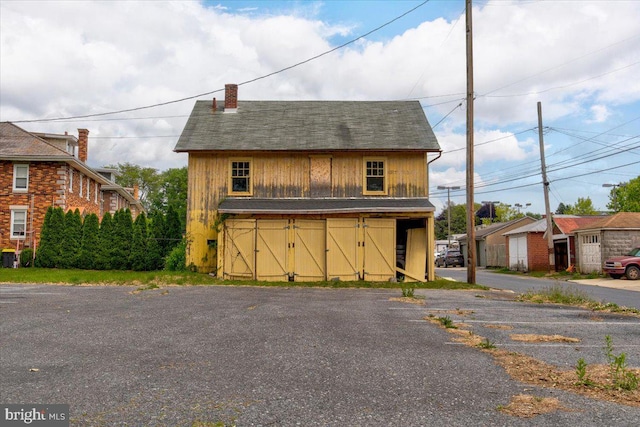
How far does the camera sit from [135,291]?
15.7m

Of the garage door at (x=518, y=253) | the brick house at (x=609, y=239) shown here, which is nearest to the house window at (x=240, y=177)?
the brick house at (x=609, y=239)

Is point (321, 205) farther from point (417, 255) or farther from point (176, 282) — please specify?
point (176, 282)

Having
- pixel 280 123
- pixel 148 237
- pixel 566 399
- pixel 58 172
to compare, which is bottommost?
pixel 566 399

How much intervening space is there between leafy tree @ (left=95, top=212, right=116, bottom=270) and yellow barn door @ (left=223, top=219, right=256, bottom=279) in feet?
26.0

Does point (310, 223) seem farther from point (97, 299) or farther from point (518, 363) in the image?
point (518, 363)

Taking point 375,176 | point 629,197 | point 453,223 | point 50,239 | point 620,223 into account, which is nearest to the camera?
point 375,176

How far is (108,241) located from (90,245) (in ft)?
3.41

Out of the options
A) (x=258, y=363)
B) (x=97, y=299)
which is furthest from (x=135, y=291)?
(x=258, y=363)

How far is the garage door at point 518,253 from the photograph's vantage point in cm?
3969

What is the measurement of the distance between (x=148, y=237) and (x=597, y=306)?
2003 centimetres

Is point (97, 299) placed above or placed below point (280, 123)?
below

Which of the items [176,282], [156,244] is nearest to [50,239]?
[156,244]

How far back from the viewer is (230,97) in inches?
1010

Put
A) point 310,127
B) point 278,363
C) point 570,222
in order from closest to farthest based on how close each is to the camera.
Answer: point 278,363 → point 310,127 → point 570,222
